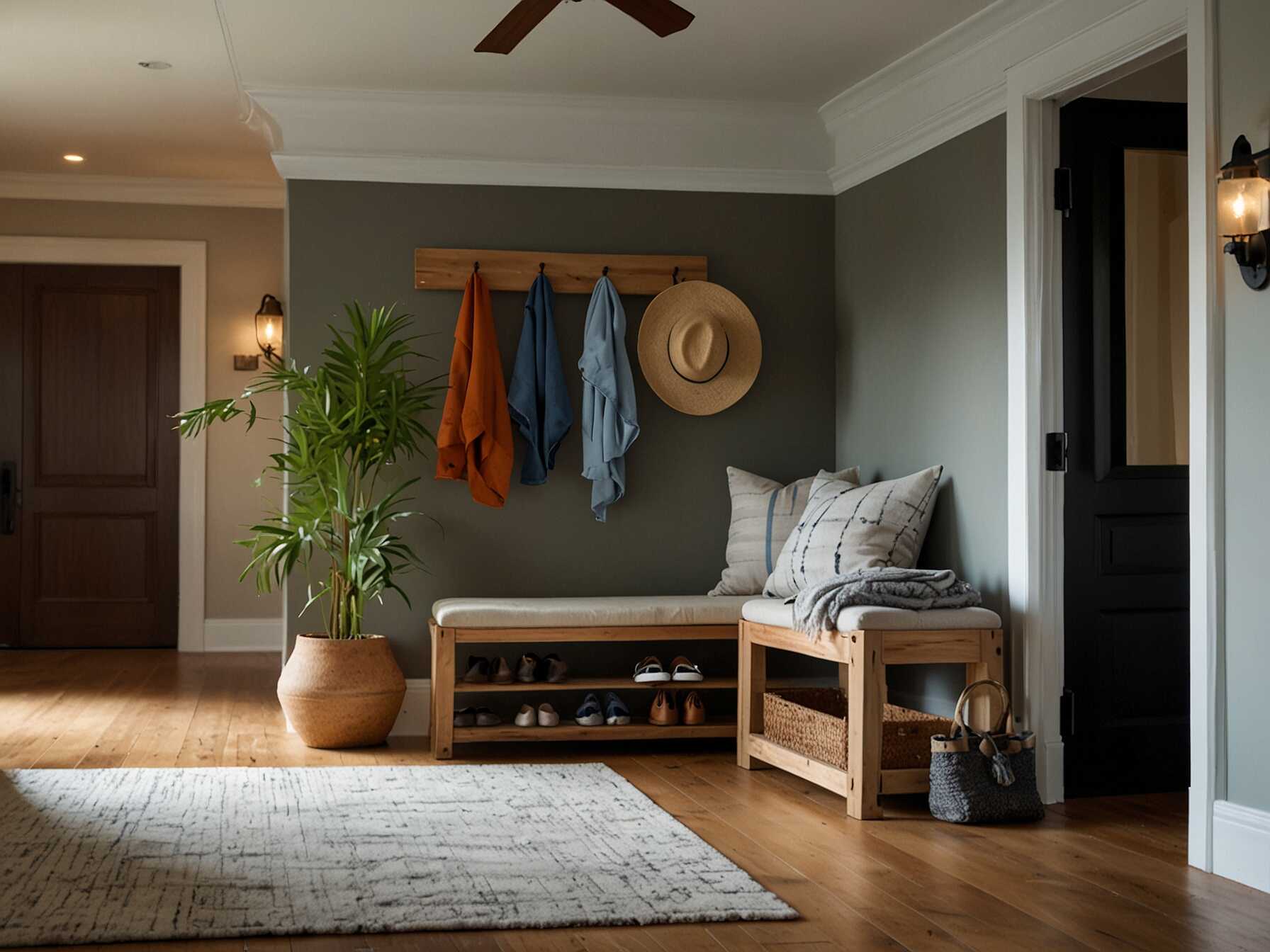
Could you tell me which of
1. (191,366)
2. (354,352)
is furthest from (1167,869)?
(191,366)

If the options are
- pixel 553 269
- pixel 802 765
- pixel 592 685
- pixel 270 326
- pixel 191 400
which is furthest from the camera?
pixel 191 400

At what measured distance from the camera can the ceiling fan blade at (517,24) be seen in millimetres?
3105

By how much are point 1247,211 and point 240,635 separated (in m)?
5.72

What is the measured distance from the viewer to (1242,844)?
309 cm

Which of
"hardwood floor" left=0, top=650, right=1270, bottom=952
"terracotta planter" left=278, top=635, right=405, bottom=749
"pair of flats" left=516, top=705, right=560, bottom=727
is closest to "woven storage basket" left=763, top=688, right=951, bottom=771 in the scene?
"hardwood floor" left=0, top=650, right=1270, bottom=952

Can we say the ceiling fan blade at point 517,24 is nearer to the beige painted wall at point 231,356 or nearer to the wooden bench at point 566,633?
the wooden bench at point 566,633

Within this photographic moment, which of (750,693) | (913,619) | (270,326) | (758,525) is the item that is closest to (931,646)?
(913,619)

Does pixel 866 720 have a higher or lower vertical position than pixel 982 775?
higher

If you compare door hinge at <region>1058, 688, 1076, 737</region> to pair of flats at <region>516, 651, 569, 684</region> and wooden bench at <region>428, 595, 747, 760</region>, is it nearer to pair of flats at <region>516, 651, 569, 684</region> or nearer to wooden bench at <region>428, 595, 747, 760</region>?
wooden bench at <region>428, 595, 747, 760</region>

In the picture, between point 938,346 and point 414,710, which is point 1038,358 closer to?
point 938,346

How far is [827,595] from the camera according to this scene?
3.87 meters

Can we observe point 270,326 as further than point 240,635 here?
No

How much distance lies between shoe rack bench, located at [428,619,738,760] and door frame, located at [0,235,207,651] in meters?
2.94

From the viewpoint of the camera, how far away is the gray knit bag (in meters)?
3.65
